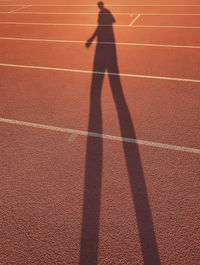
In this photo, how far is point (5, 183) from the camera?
375 centimetres

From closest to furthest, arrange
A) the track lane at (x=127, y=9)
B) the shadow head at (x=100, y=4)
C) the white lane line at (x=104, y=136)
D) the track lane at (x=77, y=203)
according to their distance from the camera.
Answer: the track lane at (x=77, y=203)
the white lane line at (x=104, y=136)
the track lane at (x=127, y=9)
the shadow head at (x=100, y=4)

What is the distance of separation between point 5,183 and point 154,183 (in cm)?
232

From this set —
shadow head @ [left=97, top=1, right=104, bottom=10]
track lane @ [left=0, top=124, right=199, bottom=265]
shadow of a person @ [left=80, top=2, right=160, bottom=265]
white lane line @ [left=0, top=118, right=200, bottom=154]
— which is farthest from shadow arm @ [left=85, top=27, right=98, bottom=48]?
track lane @ [left=0, top=124, right=199, bottom=265]

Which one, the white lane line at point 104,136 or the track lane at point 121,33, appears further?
the track lane at point 121,33

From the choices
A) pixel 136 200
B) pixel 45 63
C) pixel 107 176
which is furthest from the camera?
pixel 45 63

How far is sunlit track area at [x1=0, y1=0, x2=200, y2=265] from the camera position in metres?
2.96

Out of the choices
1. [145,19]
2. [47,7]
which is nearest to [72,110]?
[145,19]

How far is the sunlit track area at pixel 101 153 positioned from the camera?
9.72ft

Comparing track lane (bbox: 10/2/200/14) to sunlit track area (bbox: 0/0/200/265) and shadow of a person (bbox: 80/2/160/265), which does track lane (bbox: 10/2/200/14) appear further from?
shadow of a person (bbox: 80/2/160/265)

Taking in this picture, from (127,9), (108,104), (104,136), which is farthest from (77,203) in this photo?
(127,9)

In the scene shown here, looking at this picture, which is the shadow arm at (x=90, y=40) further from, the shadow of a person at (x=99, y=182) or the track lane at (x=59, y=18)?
the shadow of a person at (x=99, y=182)

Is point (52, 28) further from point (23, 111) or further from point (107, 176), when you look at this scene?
point (107, 176)

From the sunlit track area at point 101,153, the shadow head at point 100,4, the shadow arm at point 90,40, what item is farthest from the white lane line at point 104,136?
the shadow head at point 100,4

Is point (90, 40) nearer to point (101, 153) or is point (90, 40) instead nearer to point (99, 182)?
point (101, 153)
